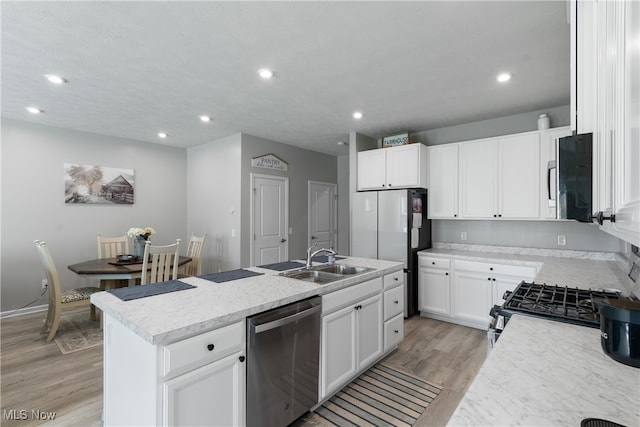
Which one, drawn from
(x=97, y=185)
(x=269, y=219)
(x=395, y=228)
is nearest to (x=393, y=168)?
(x=395, y=228)

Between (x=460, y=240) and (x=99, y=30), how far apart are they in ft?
14.2

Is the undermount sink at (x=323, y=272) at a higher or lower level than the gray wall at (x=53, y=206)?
lower

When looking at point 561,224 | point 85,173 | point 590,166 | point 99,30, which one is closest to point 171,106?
point 99,30

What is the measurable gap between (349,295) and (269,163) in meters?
3.40

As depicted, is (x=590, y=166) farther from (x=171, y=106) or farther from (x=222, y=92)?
(x=171, y=106)

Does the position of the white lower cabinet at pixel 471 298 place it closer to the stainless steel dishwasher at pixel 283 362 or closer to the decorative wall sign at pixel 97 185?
the stainless steel dishwasher at pixel 283 362

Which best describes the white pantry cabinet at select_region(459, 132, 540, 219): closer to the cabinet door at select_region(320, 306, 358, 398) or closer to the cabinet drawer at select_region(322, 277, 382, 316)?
the cabinet drawer at select_region(322, 277, 382, 316)

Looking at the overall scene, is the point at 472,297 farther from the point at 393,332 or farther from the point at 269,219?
the point at 269,219

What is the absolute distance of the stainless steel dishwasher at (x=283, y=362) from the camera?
158 centimetres

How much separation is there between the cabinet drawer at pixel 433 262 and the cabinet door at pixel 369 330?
4.89 ft

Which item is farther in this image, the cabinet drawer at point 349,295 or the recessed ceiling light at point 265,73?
the recessed ceiling light at point 265,73

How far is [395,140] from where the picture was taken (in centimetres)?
427

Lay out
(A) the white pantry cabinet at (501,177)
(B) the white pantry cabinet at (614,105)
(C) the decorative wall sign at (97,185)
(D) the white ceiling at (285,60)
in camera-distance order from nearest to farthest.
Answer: (B) the white pantry cabinet at (614,105) → (D) the white ceiling at (285,60) → (A) the white pantry cabinet at (501,177) → (C) the decorative wall sign at (97,185)

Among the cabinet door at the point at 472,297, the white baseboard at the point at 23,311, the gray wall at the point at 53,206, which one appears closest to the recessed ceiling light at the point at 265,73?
the cabinet door at the point at 472,297
